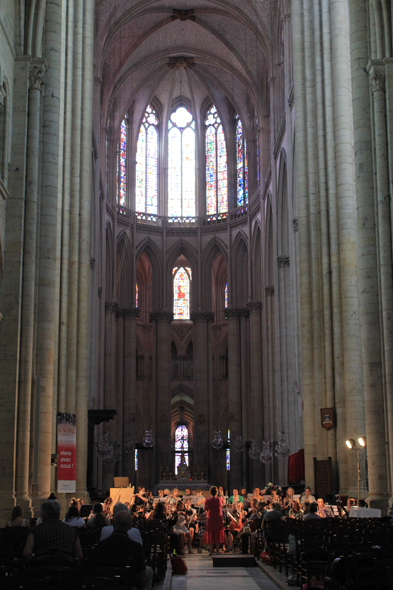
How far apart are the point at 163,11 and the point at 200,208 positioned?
435 inches

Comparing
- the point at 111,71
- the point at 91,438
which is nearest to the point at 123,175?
the point at 111,71

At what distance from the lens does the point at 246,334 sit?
42094mm

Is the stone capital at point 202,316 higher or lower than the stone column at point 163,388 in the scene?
higher

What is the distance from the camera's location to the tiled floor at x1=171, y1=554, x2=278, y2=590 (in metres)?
10.7

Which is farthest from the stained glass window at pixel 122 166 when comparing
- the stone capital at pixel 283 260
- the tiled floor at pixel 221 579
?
the tiled floor at pixel 221 579

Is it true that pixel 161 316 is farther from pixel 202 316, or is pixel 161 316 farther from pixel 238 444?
pixel 238 444

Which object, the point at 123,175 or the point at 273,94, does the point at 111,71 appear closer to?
the point at 123,175

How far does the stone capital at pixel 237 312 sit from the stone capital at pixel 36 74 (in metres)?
26.1

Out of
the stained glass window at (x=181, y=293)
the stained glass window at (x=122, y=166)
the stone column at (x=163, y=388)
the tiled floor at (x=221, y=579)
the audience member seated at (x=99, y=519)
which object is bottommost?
the tiled floor at (x=221, y=579)

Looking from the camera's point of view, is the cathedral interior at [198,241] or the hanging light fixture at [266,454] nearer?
the cathedral interior at [198,241]

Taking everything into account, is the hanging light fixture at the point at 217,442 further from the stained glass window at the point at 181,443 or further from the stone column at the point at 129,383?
the stained glass window at the point at 181,443

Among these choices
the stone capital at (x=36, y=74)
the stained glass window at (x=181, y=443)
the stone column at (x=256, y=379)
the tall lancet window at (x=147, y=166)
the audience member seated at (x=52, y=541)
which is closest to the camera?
the audience member seated at (x=52, y=541)

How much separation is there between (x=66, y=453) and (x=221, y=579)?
23.7 feet

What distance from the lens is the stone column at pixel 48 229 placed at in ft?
57.5
